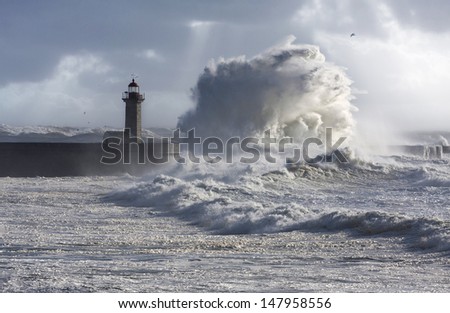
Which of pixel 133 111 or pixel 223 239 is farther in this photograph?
pixel 133 111

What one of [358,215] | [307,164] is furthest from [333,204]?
[307,164]

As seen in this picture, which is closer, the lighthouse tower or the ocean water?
the ocean water

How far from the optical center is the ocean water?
6.66m

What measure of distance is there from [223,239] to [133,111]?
17507mm

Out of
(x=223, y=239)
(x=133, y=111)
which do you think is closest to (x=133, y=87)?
(x=133, y=111)

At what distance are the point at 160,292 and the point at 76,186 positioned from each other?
1444 centimetres

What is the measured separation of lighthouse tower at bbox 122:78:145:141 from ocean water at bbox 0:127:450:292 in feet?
28.2

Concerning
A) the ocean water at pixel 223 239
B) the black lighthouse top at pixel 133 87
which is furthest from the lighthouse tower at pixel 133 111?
the ocean water at pixel 223 239

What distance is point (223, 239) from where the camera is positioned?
Answer: 961cm

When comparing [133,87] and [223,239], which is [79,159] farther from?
[223,239]

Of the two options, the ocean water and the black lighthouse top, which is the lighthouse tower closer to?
the black lighthouse top

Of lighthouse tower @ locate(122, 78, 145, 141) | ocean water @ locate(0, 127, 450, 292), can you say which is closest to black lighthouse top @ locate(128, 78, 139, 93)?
lighthouse tower @ locate(122, 78, 145, 141)

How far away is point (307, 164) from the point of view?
71.9 feet
